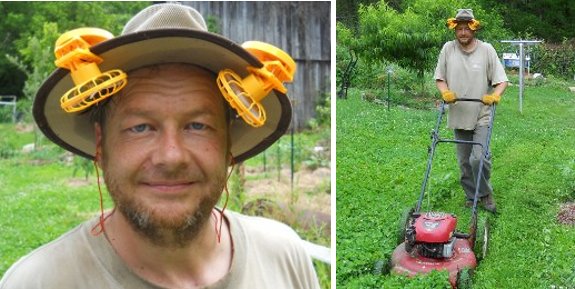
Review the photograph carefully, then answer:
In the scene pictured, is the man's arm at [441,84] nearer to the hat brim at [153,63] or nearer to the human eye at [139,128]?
the hat brim at [153,63]

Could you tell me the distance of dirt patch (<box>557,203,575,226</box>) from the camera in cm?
302

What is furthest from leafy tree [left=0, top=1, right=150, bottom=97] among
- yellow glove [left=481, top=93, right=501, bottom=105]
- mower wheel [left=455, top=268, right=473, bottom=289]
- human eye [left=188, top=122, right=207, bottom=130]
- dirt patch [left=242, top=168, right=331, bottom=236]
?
human eye [left=188, top=122, right=207, bottom=130]

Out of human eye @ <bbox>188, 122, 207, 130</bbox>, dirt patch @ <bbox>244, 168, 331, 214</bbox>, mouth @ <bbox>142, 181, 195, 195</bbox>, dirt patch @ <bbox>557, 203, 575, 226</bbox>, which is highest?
human eye @ <bbox>188, 122, 207, 130</bbox>

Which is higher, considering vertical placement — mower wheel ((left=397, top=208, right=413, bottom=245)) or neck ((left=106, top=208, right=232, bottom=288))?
neck ((left=106, top=208, right=232, bottom=288))

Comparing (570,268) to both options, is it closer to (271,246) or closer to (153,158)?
(271,246)

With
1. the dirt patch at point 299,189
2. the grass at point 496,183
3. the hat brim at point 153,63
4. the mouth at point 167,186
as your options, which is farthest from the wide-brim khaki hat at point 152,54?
the dirt patch at point 299,189

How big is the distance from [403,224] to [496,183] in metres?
0.43

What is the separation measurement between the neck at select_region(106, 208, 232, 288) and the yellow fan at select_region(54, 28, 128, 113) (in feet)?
0.81

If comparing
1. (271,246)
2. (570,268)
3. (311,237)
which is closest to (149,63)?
(271,246)

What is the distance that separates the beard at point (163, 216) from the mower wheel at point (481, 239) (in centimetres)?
202

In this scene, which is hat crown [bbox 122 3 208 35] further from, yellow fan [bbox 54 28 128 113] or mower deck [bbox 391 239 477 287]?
mower deck [bbox 391 239 477 287]

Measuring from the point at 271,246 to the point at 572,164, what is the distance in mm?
1860

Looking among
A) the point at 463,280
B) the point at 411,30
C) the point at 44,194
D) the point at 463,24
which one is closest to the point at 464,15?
the point at 463,24

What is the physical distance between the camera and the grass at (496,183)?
9.90ft
